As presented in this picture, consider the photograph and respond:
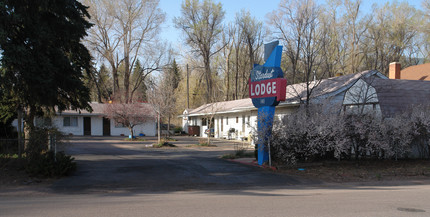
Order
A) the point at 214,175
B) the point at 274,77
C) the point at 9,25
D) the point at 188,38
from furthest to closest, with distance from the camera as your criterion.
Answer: the point at 188,38
the point at 274,77
the point at 214,175
the point at 9,25

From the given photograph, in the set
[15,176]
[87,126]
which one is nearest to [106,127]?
[87,126]

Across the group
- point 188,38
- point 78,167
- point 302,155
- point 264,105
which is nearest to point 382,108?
point 302,155

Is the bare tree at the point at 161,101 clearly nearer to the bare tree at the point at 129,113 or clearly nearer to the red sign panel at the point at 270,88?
the bare tree at the point at 129,113

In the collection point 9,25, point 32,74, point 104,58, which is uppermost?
point 104,58

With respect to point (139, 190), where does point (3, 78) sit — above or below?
above

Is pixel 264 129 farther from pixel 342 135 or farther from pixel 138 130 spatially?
pixel 138 130

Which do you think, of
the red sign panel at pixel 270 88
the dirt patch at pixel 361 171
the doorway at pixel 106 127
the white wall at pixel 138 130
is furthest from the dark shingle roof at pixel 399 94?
the doorway at pixel 106 127

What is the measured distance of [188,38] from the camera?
44.5 meters

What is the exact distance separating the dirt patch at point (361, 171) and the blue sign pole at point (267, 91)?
1.42m

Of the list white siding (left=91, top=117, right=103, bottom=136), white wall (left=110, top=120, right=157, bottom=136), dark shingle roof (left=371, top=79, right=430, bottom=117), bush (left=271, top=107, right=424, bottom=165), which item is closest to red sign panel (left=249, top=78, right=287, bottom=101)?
bush (left=271, top=107, right=424, bottom=165)

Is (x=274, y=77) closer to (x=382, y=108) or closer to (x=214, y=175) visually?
(x=214, y=175)

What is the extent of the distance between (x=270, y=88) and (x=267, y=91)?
22 cm

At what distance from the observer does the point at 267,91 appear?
14031 millimetres

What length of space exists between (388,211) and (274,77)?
296 inches
